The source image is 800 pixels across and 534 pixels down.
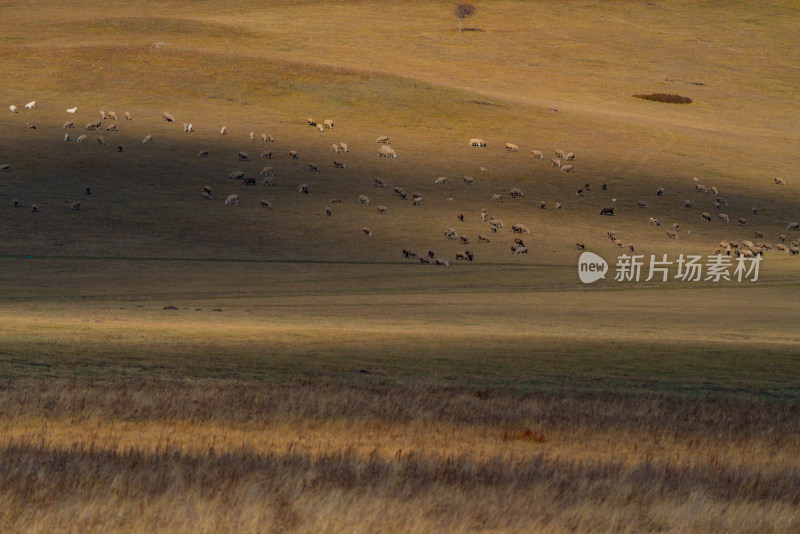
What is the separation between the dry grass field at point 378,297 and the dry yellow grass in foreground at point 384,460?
0.17 ft

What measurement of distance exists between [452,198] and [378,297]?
2612cm

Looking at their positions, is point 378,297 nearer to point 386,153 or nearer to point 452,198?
point 452,198

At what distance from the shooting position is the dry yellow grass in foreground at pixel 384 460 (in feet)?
25.5

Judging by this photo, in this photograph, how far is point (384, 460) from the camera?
1027cm

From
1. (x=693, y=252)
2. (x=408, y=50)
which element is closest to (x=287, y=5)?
(x=408, y=50)

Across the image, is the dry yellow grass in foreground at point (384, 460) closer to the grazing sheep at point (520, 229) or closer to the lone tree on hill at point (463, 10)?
the grazing sheep at point (520, 229)

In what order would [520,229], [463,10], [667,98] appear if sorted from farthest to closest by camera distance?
1. [463,10]
2. [667,98]
3. [520,229]

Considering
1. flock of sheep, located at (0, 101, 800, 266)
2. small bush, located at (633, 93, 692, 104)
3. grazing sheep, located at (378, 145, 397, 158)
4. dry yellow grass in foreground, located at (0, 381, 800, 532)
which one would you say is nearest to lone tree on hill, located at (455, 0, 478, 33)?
small bush, located at (633, 93, 692, 104)

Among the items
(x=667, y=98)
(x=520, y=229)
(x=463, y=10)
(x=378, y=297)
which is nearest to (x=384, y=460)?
(x=378, y=297)

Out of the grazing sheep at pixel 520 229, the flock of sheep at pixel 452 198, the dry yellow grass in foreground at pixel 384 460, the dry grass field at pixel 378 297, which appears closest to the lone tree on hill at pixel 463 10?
the dry grass field at pixel 378 297

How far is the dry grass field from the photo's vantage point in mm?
A: 8977

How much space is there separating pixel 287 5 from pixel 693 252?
10437 centimetres

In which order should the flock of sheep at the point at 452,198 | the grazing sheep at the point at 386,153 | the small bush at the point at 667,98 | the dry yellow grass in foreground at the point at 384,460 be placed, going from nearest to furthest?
the dry yellow grass in foreground at the point at 384,460 < the flock of sheep at the point at 452,198 < the grazing sheep at the point at 386,153 < the small bush at the point at 667,98

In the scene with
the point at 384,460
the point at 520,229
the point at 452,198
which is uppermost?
the point at 384,460
